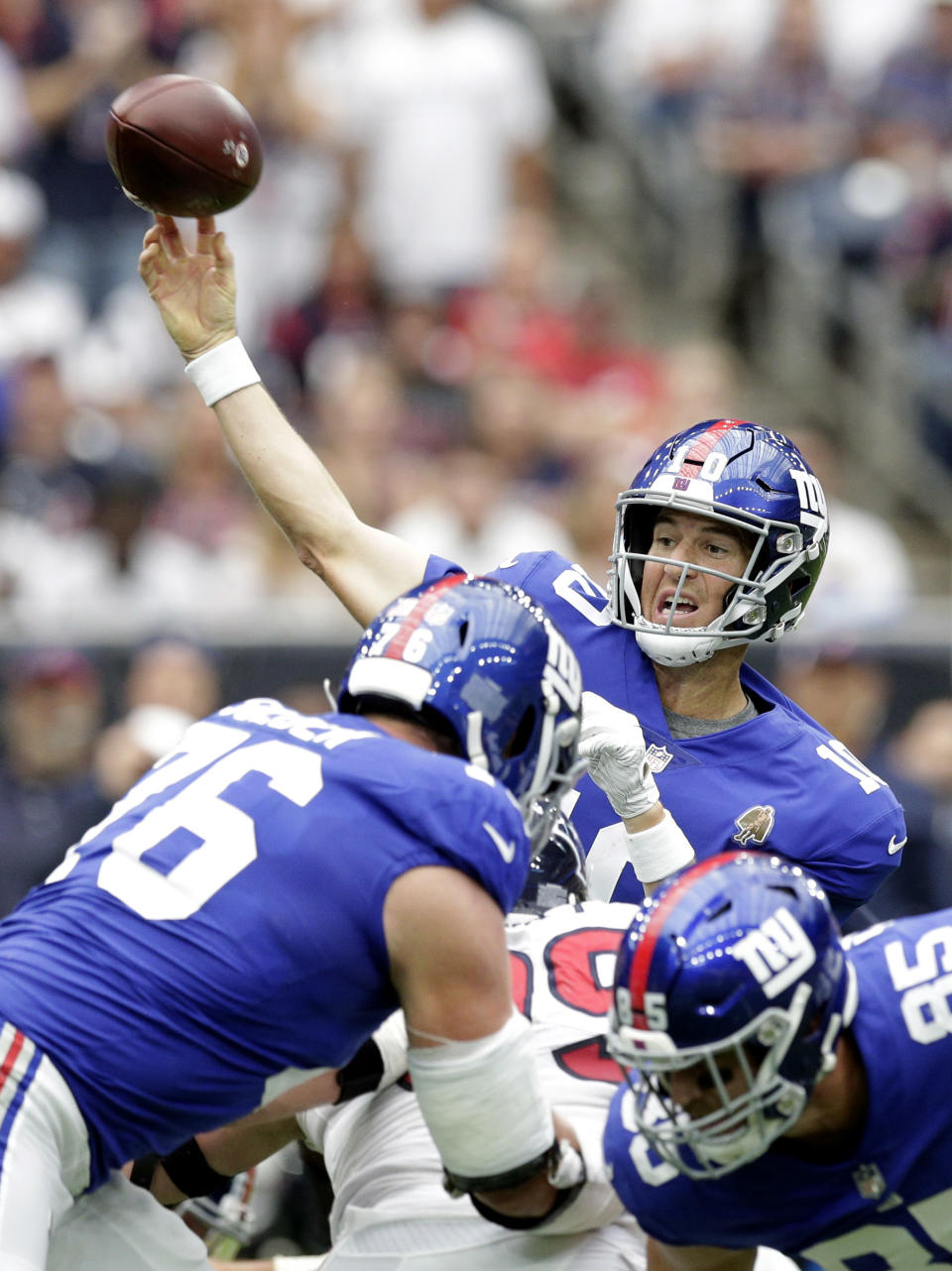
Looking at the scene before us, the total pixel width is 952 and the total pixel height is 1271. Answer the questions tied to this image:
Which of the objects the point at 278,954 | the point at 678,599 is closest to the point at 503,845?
the point at 278,954

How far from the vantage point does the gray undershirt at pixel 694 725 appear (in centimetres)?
417

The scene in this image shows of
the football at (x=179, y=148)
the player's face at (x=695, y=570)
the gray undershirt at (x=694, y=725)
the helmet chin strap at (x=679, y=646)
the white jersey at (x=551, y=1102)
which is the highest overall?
the football at (x=179, y=148)

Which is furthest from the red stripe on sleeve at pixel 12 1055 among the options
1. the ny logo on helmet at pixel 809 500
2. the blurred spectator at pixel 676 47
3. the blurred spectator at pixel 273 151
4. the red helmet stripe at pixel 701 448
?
the blurred spectator at pixel 676 47

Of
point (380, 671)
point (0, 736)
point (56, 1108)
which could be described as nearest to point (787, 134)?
point (0, 736)

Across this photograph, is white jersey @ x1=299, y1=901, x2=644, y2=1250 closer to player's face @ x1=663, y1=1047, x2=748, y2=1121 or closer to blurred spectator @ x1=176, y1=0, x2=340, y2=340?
player's face @ x1=663, y1=1047, x2=748, y2=1121

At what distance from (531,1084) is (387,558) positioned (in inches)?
54.3

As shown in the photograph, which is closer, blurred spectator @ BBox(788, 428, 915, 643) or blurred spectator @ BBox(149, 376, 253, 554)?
blurred spectator @ BBox(788, 428, 915, 643)

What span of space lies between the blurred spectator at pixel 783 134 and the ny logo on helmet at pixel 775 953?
7757 millimetres

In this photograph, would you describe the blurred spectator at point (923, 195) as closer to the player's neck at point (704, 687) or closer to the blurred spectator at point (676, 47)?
the blurred spectator at point (676, 47)

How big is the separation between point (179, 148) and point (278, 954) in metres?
1.95

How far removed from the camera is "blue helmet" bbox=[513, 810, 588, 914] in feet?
12.4

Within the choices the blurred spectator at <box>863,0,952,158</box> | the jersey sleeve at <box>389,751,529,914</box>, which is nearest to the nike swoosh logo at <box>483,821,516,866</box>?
the jersey sleeve at <box>389,751,529,914</box>

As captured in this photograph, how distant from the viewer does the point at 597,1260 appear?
3205mm

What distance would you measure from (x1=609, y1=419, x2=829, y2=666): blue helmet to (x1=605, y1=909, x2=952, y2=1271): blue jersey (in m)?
1.20
